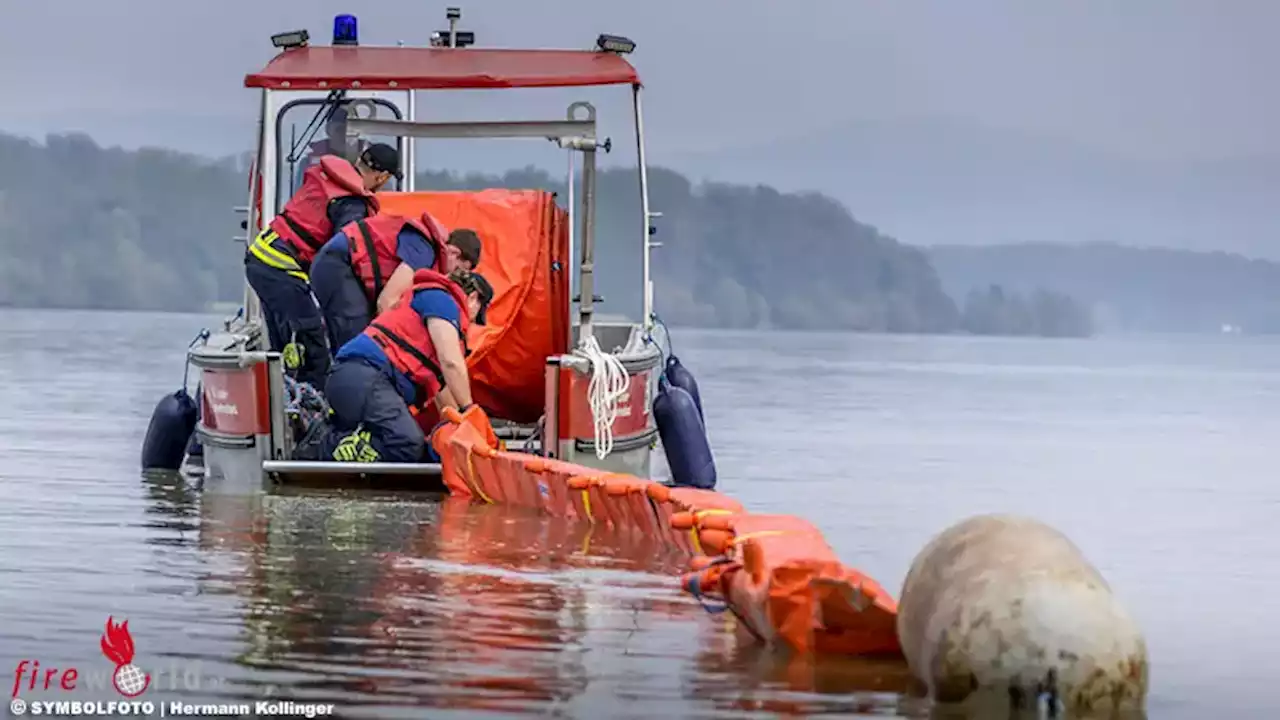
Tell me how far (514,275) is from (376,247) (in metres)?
0.98

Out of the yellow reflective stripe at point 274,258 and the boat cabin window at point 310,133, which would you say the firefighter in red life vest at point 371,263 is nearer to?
the yellow reflective stripe at point 274,258

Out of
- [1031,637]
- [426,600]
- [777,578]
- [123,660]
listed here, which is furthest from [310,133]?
[1031,637]

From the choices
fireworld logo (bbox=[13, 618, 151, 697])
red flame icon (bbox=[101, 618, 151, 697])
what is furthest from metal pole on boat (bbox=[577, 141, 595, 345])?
fireworld logo (bbox=[13, 618, 151, 697])

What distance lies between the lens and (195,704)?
4.48 metres

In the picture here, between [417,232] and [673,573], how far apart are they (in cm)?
396

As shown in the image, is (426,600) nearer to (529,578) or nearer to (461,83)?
(529,578)

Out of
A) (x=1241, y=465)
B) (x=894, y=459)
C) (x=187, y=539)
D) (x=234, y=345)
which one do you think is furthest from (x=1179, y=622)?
(x=1241, y=465)

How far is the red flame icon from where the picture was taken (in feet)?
15.4

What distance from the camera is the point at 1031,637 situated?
463 centimetres

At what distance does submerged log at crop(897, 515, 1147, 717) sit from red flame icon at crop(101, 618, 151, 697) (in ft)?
5.82

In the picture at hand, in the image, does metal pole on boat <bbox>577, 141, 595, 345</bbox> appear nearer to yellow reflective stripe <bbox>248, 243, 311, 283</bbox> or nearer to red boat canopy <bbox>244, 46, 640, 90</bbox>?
red boat canopy <bbox>244, 46, 640, 90</bbox>

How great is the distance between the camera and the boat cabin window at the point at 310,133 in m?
12.4

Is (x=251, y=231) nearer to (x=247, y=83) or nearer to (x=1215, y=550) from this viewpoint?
(x=247, y=83)

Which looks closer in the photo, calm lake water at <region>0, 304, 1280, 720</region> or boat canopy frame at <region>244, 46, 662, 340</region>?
calm lake water at <region>0, 304, 1280, 720</region>
